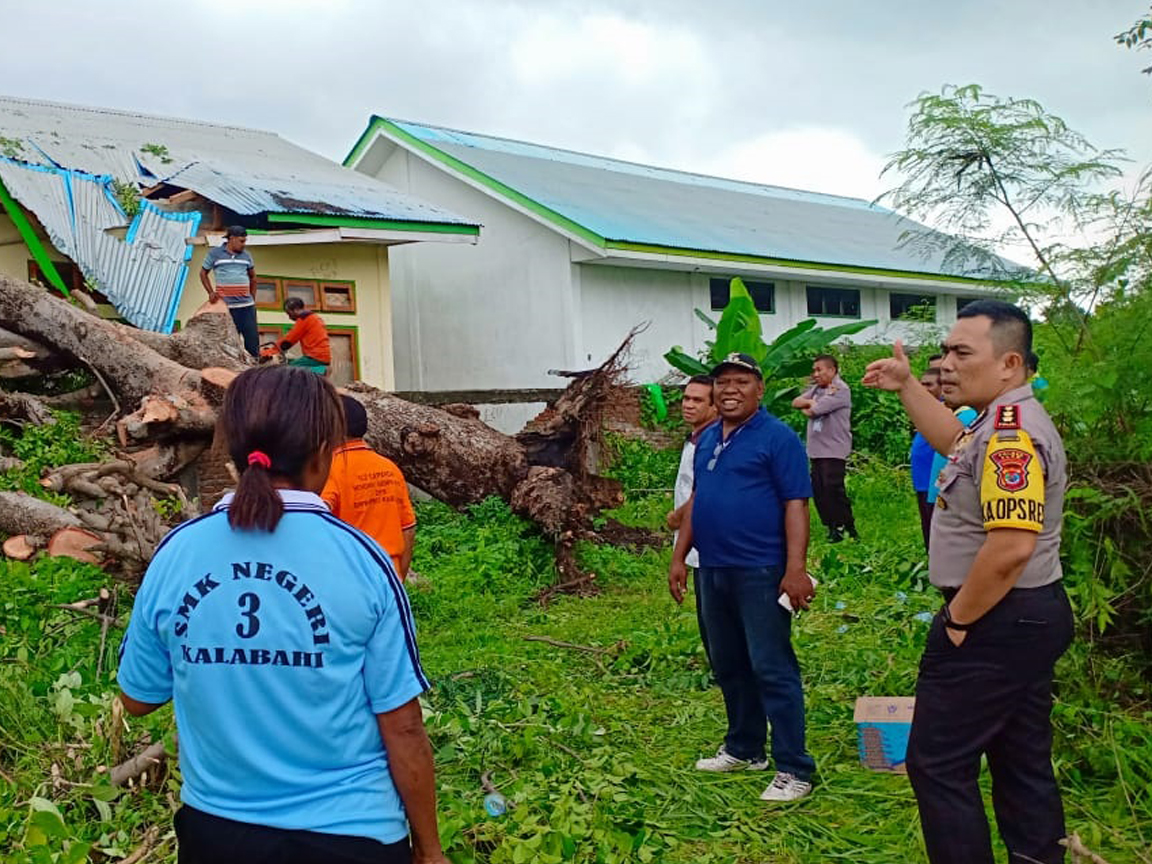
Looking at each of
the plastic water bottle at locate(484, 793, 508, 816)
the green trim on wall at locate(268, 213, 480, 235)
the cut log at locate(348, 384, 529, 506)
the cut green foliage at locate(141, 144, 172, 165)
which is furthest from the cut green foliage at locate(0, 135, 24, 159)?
the plastic water bottle at locate(484, 793, 508, 816)

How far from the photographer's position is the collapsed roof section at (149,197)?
43.5 ft

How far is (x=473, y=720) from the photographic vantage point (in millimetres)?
5180

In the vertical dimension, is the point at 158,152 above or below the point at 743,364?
above

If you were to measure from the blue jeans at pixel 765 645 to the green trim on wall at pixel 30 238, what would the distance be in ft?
35.8

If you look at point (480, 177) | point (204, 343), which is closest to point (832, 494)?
point (204, 343)

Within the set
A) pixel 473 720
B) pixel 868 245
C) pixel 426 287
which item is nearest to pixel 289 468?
pixel 473 720

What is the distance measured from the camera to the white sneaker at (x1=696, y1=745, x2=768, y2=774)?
4.80 m

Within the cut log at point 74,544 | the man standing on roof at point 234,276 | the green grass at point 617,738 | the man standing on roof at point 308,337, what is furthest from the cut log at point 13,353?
the green grass at point 617,738

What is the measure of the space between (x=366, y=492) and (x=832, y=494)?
20.0ft

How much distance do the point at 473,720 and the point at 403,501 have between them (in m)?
1.13

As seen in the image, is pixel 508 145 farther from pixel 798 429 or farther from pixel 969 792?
pixel 969 792

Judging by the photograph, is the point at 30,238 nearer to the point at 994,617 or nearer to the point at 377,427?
the point at 377,427

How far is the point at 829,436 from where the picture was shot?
985 cm

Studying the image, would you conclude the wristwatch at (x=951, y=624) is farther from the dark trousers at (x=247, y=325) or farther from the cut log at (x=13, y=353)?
the dark trousers at (x=247, y=325)
